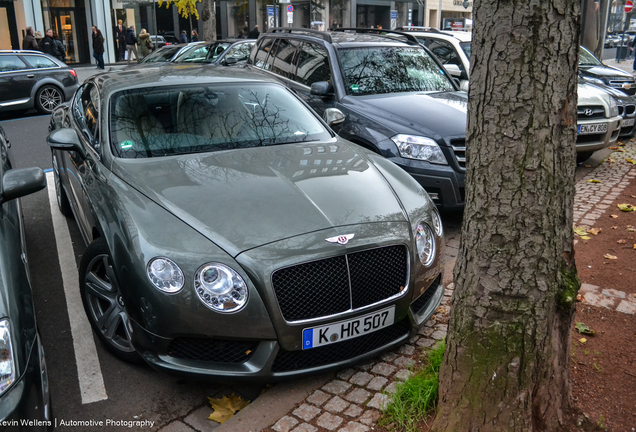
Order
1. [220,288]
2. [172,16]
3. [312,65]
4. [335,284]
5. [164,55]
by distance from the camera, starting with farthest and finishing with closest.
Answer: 1. [172,16]
2. [164,55]
3. [312,65]
4. [335,284]
5. [220,288]

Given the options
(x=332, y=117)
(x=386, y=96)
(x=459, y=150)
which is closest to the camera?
(x=332, y=117)

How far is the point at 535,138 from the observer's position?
7.82 ft

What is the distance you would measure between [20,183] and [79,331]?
1.18 metres

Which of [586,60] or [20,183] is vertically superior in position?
[586,60]

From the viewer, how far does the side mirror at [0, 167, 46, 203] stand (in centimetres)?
340

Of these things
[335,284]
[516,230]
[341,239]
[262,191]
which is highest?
[516,230]

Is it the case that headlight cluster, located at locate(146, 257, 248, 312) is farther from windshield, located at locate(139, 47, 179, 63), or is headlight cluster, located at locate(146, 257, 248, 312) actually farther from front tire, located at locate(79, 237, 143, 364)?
windshield, located at locate(139, 47, 179, 63)

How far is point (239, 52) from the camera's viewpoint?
1309 centimetres

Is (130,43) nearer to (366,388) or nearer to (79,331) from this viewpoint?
(79,331)

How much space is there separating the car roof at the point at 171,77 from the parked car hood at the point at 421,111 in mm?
1416

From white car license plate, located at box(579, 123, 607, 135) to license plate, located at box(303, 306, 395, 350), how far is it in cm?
591

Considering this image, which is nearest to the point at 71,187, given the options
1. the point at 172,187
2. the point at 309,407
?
the point at 172,187

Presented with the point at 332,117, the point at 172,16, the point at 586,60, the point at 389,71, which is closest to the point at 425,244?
the point at 332,117

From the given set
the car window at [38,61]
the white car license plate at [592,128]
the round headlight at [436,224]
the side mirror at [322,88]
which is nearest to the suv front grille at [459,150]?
the side mirror at [322,88]
